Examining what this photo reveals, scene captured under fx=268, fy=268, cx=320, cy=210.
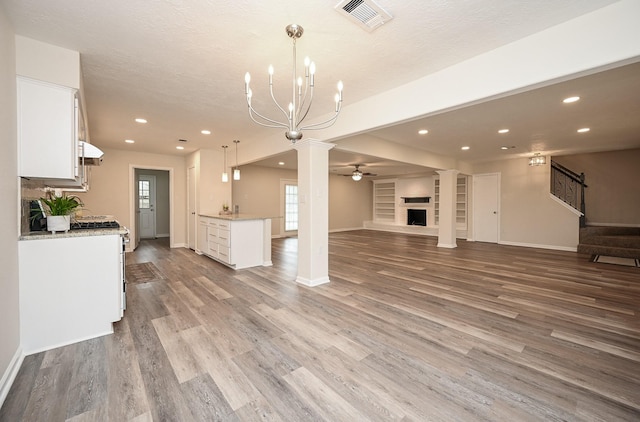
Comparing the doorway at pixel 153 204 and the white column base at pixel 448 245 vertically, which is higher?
the doorway at pixel 153 204

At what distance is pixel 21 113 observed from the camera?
2.13 meters

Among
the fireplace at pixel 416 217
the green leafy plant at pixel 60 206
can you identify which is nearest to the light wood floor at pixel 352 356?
the green leafy plant at pixel 60 206

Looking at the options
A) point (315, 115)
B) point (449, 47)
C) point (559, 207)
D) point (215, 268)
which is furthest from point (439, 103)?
point (559, 207)

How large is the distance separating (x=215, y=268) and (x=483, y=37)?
16.4ft

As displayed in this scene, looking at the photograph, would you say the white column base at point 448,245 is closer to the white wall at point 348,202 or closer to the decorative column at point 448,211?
the decorative column at point 448,211

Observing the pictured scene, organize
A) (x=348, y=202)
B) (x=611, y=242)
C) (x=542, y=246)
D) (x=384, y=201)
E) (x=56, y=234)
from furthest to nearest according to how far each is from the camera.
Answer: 1. (x=384, y=201)
2. (x=348, y=202)
3. (x=542, y=246)
4. (x=611, y=242)
5. (x=56, y=234)

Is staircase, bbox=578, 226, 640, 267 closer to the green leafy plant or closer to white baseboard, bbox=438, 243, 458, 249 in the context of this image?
white baseboard, bbox=438, 243, 458, 249

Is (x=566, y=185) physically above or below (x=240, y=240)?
above

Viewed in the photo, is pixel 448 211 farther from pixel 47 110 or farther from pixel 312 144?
pixel 47 110

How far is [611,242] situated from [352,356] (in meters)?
7.06

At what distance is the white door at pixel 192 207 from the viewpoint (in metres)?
6.75

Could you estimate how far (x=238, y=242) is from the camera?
493cm

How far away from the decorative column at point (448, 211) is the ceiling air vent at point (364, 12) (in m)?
6.55

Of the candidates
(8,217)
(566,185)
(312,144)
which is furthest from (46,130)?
(566,185)
